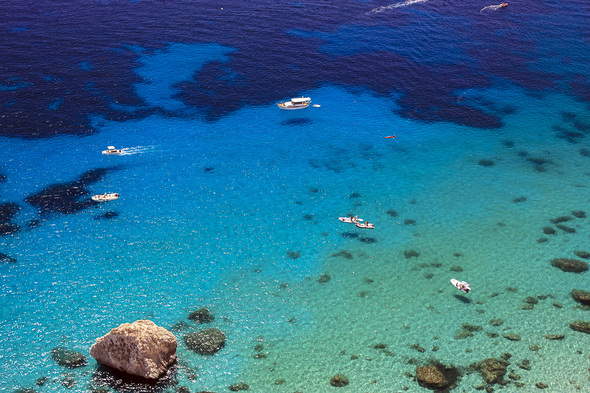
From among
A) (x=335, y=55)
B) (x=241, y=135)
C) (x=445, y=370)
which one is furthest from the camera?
(x=335, y=55)

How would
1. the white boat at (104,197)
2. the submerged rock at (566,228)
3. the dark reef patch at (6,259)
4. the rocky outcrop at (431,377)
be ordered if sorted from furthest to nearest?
1. the white boat at (104,197)
2. the submerged rock at (566,228)
3. the dark reef patch at (6,259)
4. the rocky outcrop at (431,377)

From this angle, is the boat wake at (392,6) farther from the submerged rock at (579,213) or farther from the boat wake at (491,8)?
the submerged rock at (579,213)

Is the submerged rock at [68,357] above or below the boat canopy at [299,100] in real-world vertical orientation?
below

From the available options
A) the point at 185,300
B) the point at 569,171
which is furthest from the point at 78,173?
the point at 569,171

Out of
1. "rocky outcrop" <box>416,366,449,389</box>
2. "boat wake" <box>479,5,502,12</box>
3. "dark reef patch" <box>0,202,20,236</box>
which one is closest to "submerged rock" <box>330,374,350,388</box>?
"rocky outcrop" <box>416,366,449,389</box>

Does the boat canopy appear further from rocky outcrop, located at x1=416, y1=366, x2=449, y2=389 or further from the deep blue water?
rocky outcrop, located at x1=416, y1=366, x2=449, y2=389

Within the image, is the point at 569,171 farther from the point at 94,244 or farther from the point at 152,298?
the point at 94,244

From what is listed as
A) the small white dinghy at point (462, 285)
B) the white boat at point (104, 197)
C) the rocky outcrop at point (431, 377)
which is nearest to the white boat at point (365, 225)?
the small white dinghy at point (462, 285)

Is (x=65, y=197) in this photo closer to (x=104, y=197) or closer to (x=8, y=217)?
(x=104, y=197)
